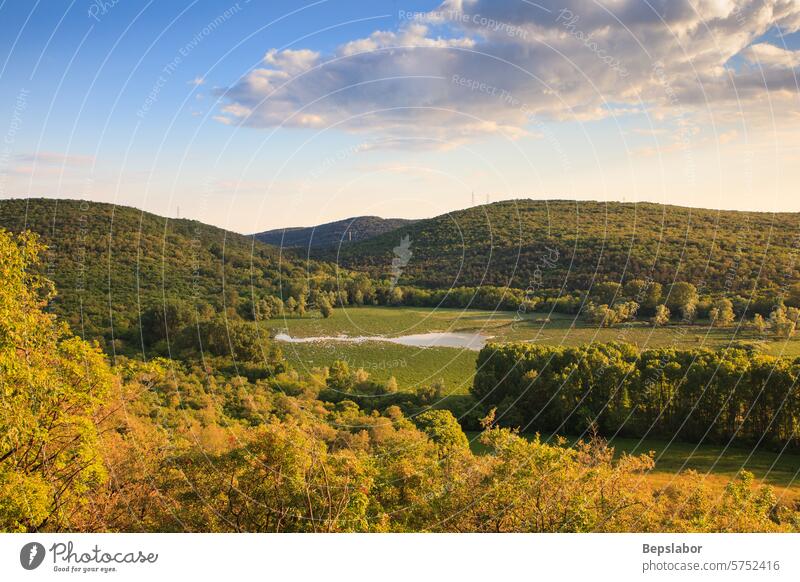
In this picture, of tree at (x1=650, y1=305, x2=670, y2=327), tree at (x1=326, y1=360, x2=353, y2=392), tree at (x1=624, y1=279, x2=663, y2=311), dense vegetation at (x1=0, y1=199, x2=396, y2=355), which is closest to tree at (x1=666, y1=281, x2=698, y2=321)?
tree at (x1=650, y1=305, x2=670, y2=327)

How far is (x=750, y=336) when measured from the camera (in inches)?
1732

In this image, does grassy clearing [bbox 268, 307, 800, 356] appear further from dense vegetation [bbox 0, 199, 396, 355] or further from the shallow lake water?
dense vegetation [bbox 0, 199, 396, 355]

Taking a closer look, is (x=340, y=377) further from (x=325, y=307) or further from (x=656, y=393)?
(x=656, y=393)

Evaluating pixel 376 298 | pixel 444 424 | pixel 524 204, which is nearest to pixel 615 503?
pixel 444 424

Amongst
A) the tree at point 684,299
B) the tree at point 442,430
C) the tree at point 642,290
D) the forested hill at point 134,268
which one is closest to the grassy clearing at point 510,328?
the tree at point 684,299

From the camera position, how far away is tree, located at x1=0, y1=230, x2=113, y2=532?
36.6 ft

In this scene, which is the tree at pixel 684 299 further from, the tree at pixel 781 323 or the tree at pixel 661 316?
the tree at pixel 781 323

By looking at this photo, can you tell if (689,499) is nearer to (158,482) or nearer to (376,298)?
(158,482)

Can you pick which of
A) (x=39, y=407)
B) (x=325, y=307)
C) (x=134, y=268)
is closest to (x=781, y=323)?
(x=325, y=307)

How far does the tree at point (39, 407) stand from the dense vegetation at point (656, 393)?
2255 cm

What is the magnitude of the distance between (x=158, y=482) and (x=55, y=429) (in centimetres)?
354

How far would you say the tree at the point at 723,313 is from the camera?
43562 mm

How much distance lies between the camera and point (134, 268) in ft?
133

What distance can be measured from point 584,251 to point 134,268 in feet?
126
